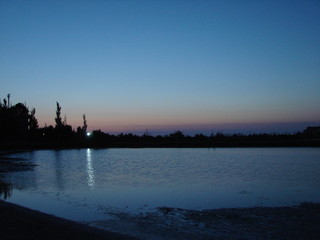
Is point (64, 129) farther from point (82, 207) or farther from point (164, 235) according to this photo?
point (164, 235)

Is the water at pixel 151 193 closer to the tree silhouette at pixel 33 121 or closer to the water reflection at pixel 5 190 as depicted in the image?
the water reflection at pixel 5 190

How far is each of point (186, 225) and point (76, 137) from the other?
78.1 meters

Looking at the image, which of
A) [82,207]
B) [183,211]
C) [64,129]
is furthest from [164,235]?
[64,129]

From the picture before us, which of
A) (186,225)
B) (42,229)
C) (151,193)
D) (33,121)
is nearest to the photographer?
(42,229)

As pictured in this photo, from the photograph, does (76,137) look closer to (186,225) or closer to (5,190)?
(5,190)

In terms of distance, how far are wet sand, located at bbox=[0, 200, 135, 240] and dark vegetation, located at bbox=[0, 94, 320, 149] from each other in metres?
57.8

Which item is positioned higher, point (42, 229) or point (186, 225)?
point (42, 229)

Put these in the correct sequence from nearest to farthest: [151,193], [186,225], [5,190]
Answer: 1. [186,225]
2. [151,193]
3. [5,190]

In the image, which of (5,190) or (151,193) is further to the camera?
(5,190)

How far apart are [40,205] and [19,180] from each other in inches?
347

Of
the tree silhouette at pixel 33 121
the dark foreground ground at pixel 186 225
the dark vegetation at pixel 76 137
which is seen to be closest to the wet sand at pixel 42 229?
the dark foreground ground at pixel 186 225

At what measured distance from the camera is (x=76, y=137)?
85875 mm

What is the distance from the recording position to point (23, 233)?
8977 mm

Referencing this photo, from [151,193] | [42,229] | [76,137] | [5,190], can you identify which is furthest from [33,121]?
[42,229]
